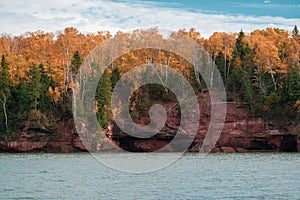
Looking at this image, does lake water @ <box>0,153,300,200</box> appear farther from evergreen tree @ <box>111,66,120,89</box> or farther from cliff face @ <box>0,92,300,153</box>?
evergreen tree @ <box>111,66,120,89</box>

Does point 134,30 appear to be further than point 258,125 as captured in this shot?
Yes

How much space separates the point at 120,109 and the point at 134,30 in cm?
1357

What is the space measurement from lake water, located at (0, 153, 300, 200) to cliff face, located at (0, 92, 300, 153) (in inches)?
989

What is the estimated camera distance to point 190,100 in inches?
3497

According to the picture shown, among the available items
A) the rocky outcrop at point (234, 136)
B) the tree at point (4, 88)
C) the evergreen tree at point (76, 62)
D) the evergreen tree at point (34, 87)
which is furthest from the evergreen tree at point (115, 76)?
the tree at point (4, 88)

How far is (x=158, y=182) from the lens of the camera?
43562 millimetres

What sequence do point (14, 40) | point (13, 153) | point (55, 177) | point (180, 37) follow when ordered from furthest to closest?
point (14, 40), point (180, 37), point (13, 153), point (55, 177)

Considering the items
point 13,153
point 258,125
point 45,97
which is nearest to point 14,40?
point 45,97

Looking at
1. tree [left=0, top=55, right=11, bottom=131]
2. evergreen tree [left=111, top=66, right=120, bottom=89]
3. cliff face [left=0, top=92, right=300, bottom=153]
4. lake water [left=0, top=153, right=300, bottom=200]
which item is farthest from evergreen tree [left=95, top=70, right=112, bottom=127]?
lake water [left=0, top=153, right=300, bottom=200]

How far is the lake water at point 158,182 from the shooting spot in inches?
1489

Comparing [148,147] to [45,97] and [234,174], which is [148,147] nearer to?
[45,97]

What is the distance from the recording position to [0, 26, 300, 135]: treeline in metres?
85.5

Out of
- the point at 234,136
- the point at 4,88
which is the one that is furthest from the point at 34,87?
the point at 234,136

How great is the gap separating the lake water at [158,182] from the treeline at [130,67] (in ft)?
88.3
